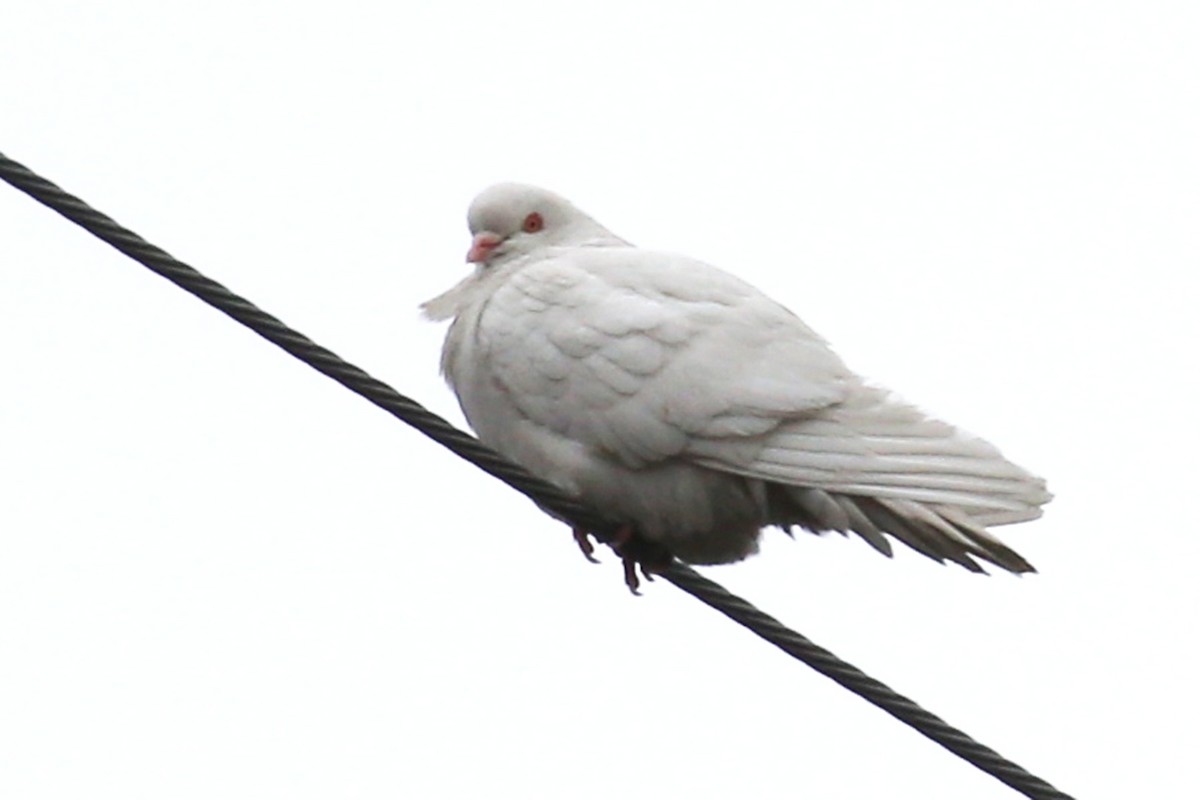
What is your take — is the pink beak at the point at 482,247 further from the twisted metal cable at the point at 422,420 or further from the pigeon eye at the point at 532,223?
the twisted metal cable at the point at 422,420

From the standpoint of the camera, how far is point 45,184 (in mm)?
5125

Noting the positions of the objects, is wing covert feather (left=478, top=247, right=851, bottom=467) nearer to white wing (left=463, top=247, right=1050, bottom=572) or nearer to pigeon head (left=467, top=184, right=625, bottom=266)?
white wing (left=463, top=247, right=1050, bottom=572)

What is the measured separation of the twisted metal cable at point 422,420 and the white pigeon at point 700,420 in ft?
1.60

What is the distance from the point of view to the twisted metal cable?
203 inches

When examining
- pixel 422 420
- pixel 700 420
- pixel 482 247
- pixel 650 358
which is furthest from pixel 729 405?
pixel 482 247

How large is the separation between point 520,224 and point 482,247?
5.6 inches

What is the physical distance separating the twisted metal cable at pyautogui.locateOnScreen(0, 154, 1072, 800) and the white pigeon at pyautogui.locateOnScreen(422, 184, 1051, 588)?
1.60 feet

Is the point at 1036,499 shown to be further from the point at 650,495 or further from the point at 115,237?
the point at 115,237

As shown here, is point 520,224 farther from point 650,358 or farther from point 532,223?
point 650,358

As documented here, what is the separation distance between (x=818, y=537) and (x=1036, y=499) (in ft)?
2.56

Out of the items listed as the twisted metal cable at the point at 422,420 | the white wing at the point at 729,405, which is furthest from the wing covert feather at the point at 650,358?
the twisted metal cable at the point at 422,420

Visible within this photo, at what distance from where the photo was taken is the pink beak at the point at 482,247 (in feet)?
23.5

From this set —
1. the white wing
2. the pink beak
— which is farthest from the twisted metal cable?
the pink beak

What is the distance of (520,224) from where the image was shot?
725 cm
